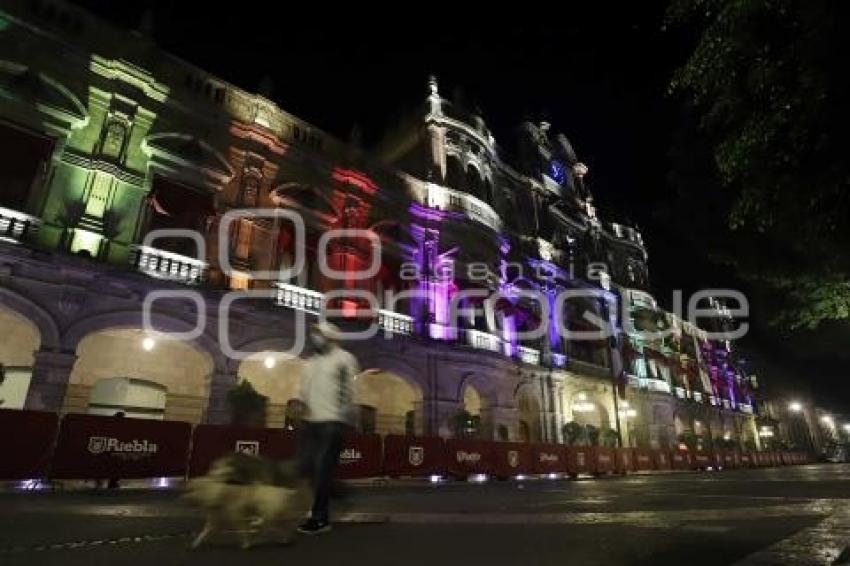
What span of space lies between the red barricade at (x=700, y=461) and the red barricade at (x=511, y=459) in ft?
51.3

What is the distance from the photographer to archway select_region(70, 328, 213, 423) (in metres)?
13.5

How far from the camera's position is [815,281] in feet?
34.7

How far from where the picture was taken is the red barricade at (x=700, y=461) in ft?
91.8

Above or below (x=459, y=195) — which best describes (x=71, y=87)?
below

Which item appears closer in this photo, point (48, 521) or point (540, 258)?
point (48, 521)

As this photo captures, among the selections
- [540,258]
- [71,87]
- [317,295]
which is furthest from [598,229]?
[71,87]

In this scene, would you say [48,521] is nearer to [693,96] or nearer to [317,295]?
[693,96]

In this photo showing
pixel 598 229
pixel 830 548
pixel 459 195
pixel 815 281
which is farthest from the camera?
pixel 598 229

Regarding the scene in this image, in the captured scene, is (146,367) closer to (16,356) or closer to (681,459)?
(16,356)

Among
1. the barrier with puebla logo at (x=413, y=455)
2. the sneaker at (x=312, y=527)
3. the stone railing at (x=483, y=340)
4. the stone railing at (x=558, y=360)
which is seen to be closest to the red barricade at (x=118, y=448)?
the barrier with puebla logo at (x=413, y=455)

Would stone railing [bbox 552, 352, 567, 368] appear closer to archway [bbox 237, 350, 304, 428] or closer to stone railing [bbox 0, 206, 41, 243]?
archway [bbox 237, 350, 304, 428]

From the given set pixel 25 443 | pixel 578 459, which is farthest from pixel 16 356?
pixel 578 459

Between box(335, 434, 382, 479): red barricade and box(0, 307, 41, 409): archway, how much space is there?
7494mm

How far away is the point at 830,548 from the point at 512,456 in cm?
1363
